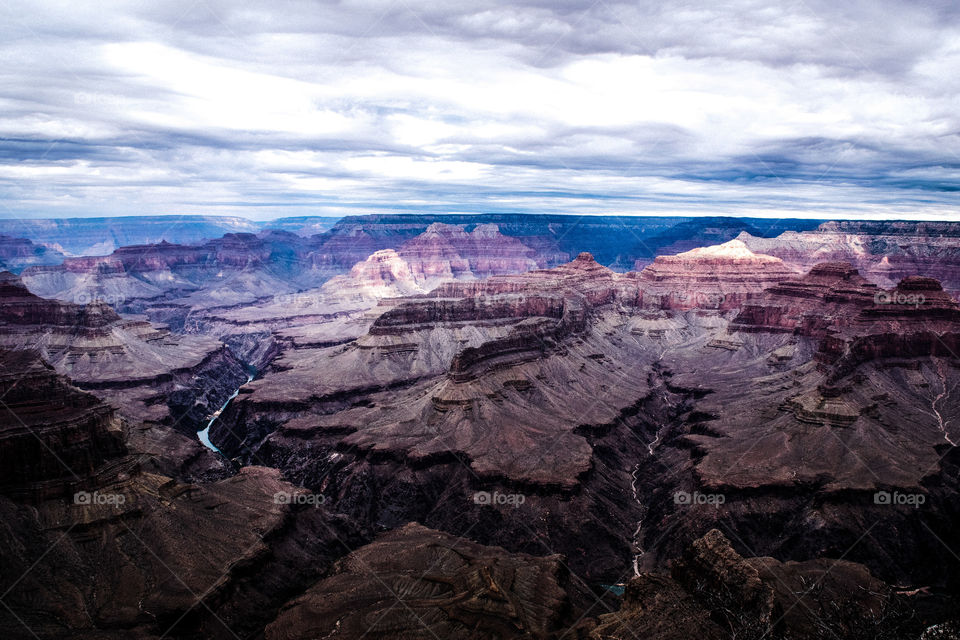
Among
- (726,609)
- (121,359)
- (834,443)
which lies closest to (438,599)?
(726,609)

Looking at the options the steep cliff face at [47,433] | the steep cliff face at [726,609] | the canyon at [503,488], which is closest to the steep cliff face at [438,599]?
the canyon at [503,488]

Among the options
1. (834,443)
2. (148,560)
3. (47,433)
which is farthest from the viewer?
(834,443)

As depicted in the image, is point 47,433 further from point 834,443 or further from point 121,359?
point 121,359

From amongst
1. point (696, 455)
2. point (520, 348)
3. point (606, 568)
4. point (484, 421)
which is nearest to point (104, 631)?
point (606, 568)

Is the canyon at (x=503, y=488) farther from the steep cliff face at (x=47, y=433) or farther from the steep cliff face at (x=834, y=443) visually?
the steep cliff face at (x=834, y=443)

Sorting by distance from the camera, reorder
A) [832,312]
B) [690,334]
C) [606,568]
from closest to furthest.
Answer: [606,568] → [832,312] → [690,334]

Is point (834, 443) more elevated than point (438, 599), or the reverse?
point (834, 443)

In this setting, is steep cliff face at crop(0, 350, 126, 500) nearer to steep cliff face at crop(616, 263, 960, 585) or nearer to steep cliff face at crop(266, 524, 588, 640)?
steep cliff face at crop(266, 524, 588, 640)

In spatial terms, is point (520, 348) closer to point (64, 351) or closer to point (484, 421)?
point (484, 421)

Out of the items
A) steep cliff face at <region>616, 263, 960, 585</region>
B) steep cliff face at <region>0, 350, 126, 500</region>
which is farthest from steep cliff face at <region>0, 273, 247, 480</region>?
steep cliff face at <region>616, 263, 960, 585</region>
